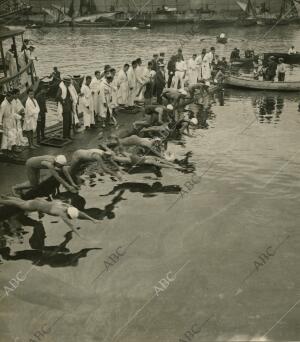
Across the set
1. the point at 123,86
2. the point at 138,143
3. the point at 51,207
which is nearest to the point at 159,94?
the point at 123,86

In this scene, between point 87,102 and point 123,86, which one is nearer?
point 87,102

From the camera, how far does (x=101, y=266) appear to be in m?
9.99

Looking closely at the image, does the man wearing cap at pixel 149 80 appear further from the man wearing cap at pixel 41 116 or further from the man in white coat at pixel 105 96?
the man wearing cap at pixel 41 116

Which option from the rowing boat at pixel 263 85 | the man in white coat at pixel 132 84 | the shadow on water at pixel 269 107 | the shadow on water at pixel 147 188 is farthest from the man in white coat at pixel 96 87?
the rowing boat at pixel 263 85

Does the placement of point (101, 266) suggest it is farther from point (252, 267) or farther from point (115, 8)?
point (115, 8)

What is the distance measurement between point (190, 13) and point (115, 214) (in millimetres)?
63746

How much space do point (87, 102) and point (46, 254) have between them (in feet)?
23.3

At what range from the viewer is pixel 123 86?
1892 cm

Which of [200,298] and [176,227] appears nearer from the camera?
[200,298]

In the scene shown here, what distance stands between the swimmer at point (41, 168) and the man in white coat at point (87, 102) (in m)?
4.93

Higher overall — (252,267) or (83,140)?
(83,140)

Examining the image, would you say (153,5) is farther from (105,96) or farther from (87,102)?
(87,102)

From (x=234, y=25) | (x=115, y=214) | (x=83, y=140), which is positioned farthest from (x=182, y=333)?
(x=234, y=25)

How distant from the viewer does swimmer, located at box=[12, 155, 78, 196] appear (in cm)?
1144
